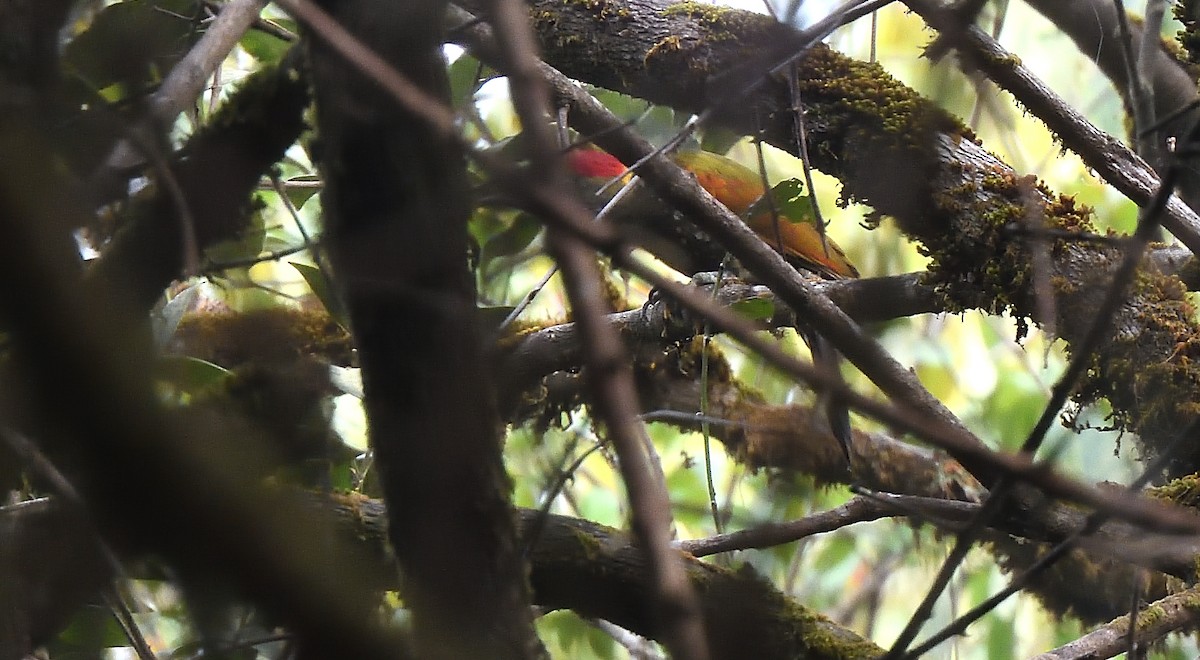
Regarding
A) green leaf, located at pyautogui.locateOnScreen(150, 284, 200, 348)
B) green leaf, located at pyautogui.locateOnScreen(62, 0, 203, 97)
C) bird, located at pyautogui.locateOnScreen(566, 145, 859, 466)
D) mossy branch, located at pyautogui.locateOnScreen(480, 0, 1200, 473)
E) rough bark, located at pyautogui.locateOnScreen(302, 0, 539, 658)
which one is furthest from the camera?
bird, located at pyautogui.locateOnScreen(566, 145, 859, 466)

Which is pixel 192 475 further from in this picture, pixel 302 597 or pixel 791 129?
pixel 791 129

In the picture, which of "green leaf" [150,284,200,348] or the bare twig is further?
"green leaf" [150,284,200,348]

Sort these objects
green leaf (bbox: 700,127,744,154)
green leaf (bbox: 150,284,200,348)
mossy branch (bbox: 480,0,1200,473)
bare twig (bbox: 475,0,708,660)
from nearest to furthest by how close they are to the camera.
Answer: bare twig (bbox: 475,0,708,660) < green leaf (bbox: 150,284,200,348) < mossy branch (bbox: 480,0,1200,473) < green leaf (bbox: 700,127,744,154)

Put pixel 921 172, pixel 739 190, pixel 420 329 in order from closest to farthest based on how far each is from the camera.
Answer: pixel 420 329
pixel 921 172
pixel 739 190

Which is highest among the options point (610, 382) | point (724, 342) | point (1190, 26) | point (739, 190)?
point (739, 190)

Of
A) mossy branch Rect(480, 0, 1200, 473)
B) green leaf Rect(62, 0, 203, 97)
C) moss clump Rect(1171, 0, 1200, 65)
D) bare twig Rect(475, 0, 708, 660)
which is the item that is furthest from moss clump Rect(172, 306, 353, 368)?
moss clump Rect(1171, 0, 1200, 65)

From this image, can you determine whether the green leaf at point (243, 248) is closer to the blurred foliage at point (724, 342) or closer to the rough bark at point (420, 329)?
the blurred foliage at point (724, 342)

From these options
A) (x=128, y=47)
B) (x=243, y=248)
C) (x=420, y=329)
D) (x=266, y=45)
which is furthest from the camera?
(x=266, y=45)

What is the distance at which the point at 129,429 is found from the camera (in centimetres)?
56

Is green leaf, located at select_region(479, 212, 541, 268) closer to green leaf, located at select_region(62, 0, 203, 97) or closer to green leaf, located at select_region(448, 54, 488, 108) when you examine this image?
green leaf, located at select_region(448, 54, 488, 108)

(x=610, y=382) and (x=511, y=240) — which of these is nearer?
(x=610, y=382)

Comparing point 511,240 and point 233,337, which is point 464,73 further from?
point 233,337

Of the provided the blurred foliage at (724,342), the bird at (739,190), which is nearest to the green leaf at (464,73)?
the blurred foliage at (724,342)

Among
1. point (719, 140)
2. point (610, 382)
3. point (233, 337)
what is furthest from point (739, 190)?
point (610, 382)
